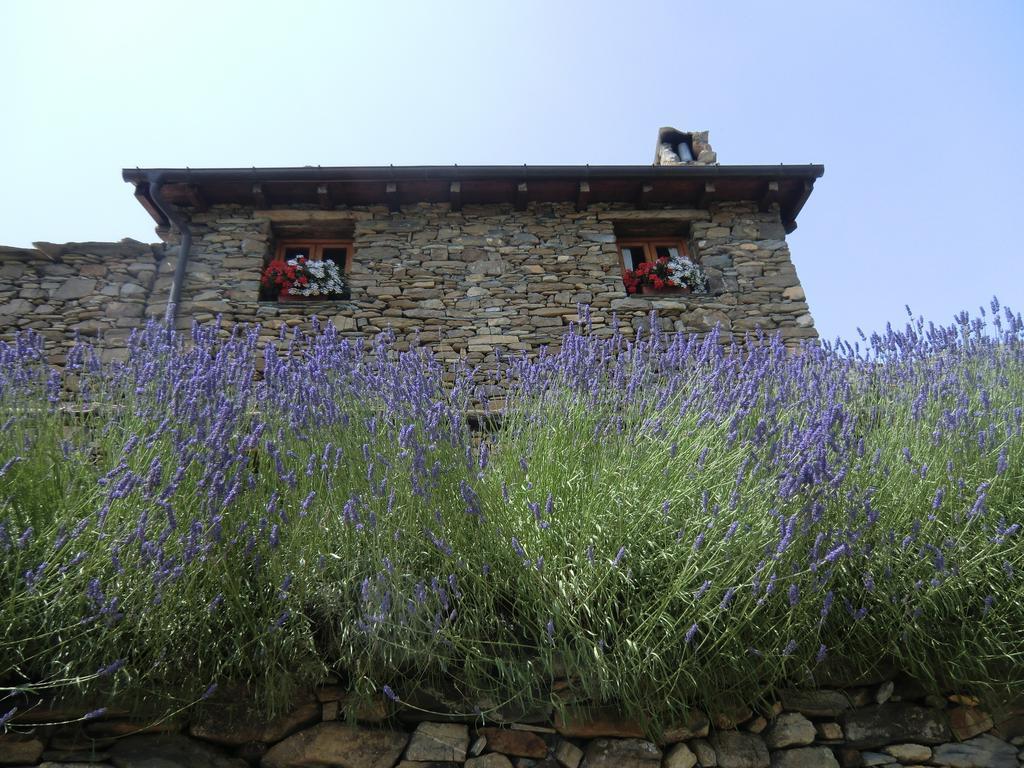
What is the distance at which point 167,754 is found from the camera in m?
A: 2.08

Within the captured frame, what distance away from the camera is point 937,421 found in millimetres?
2873

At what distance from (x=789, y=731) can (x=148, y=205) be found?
22.1 ft

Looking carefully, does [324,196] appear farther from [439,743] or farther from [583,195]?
[439,743]

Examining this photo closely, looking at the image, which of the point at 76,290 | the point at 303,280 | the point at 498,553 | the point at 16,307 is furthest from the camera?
the point at 303,280

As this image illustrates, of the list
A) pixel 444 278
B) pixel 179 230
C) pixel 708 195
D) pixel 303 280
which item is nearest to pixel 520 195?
pixel 444 278

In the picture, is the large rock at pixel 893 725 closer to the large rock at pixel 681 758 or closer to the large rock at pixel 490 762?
the large rock at pixel 681 758

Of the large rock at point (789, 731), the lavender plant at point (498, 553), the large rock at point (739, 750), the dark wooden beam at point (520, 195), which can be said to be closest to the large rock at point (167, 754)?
the lavender plant at point (498, 553)

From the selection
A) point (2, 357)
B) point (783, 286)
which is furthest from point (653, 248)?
point (2, 357)

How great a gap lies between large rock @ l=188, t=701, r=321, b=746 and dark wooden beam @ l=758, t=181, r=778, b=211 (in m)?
6.08

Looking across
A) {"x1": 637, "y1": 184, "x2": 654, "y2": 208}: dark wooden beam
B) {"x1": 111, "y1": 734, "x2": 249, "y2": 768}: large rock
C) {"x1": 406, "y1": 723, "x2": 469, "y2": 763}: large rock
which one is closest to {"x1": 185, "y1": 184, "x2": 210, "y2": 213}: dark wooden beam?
{"x1": 637, "y1": 184, "x2": 654, "y2": 208}: dark wooden beam

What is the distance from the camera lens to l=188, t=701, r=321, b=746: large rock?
2148 millimetres

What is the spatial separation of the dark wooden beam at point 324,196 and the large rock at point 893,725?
5.80 m

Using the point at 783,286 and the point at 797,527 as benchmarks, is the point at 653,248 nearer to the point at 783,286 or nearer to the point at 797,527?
the point at 783,286

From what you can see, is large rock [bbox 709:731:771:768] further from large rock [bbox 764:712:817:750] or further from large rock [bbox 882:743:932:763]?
large rock [bbox 882:743:932:763]
